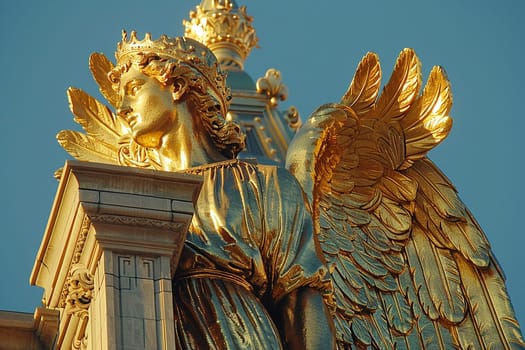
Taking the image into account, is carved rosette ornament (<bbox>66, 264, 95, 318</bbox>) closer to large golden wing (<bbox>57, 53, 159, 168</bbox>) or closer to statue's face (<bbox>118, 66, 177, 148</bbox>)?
statue's face (<bbox>118, 66, 177, 148</bbox>)

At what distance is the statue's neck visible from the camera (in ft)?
53.4

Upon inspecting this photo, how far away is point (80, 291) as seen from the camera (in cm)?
1457

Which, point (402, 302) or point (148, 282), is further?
point (402, 302)

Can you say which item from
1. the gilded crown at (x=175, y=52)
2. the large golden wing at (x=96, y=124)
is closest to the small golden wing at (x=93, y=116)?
the large golden wing at (x=96, y=124)

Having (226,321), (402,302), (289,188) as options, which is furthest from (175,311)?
(402,302)

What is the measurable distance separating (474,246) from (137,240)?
3.63m

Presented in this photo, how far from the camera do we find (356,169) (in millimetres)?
17562

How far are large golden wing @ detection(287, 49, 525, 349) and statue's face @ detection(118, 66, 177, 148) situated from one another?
3.48 feet

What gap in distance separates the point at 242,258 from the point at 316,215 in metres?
1.42

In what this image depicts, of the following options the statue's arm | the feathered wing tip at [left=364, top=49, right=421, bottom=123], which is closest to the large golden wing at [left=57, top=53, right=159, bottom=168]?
the feathered wing tip at [left=364, top=49, right=421, bottom=123]

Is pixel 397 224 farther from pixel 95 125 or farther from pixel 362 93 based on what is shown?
pixel 95 125

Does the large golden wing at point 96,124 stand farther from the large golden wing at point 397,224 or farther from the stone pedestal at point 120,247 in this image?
the stone pedestal at point 120,247

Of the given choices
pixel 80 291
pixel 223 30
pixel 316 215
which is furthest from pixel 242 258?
pixel 223 30

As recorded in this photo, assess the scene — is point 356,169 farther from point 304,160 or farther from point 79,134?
point 79,134
